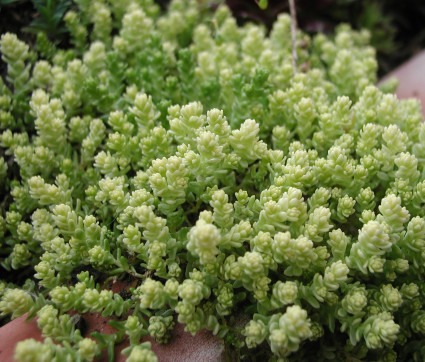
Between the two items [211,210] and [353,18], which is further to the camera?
[353,18]

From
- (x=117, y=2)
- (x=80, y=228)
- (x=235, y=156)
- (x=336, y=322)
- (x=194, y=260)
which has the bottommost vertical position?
(x=336, y=322)

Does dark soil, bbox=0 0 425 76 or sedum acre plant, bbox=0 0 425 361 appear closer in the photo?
sedum acre plant, bbox=0 0 425 361

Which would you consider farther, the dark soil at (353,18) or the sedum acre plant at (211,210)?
the dark soil at (353,18)

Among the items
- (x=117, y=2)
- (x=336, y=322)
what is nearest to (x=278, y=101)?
(x=336, y=322)

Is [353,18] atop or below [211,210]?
atop

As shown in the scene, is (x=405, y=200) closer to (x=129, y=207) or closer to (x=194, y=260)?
(x=194, y=260)

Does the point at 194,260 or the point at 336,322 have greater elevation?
the point at 194,260

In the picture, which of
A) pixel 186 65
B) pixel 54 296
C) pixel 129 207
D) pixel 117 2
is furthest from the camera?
pixel 117 2

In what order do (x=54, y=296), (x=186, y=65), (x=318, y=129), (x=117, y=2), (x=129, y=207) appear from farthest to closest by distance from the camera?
(x=117, y=2) → (x=186, y=65) → (x=318, y=129) → (x=129, y=207) → (x=54, y=296)
